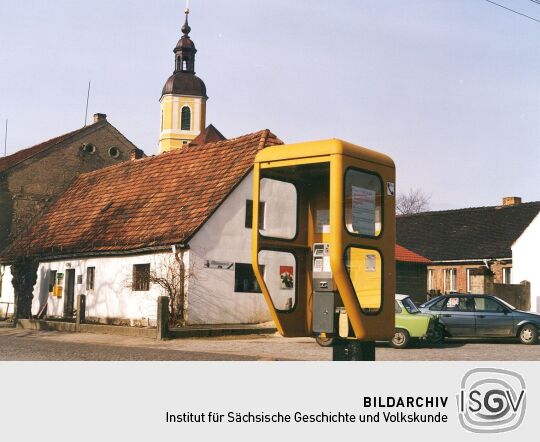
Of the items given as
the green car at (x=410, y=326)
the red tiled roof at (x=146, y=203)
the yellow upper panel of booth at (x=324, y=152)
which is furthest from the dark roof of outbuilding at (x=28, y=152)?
the yellow upper panel of booth at (x=324, y=152)

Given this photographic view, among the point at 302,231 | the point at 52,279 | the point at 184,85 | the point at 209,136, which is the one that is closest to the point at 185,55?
the point at 184,85

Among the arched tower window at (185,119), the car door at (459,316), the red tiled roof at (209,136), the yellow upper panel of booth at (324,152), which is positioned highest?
the arched tower window at (185,119)

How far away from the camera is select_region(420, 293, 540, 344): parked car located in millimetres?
20469

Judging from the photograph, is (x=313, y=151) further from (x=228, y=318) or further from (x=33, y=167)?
(x=33, y=167)

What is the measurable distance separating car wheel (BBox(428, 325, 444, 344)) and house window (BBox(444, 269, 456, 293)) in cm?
2128

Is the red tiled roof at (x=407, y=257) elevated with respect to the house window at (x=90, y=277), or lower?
elevated

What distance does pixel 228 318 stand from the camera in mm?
23734

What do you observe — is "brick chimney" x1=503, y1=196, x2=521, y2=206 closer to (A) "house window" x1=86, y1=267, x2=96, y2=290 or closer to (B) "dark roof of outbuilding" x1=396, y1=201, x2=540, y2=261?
(B) "dark roof of outbuilding" x1=396, y1=201, x2=540, y2=261

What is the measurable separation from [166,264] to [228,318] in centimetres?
277

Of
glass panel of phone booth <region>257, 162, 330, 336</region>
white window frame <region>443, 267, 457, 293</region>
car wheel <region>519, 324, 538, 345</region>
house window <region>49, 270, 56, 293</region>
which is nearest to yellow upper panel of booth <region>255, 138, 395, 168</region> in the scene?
glass panel of phone booth <region>257, 162, 330, 336</region>

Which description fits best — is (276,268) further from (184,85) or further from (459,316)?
(184,85)

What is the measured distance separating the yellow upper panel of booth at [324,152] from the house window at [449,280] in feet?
113

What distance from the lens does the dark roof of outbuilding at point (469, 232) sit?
39.2m

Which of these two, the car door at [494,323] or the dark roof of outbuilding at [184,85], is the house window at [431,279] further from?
the dark roof of outbuilding at [184,85]
